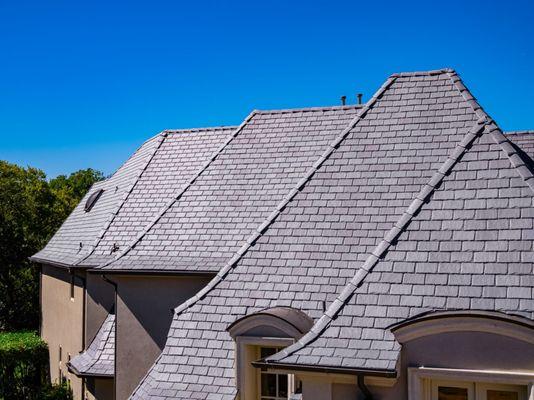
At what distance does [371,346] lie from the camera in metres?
8.20

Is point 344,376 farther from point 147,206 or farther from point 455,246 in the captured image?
point 147,206

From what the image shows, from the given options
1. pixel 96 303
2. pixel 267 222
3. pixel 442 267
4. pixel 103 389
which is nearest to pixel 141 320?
pixel 103 389

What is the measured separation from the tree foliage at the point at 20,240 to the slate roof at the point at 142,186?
23342 mm

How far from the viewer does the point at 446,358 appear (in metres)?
7.80

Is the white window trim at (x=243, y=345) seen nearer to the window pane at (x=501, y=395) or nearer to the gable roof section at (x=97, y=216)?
the window pane at (x=501, y=395)

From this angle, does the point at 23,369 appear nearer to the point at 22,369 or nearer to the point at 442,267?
the point at 22,369

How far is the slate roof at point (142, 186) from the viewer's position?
1747cm

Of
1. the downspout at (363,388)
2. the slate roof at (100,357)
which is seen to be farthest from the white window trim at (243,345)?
the slate roof at (100,357)

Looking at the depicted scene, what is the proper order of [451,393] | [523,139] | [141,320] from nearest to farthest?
[451,393] < [141,320] < [523,139]

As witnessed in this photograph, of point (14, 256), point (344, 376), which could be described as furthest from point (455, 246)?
point (14, 256)

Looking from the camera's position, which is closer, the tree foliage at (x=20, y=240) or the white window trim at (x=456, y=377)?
the white window trim at (x=456, y=377)

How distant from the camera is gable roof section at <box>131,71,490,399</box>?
34.5 feet

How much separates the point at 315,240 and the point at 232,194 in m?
4.43

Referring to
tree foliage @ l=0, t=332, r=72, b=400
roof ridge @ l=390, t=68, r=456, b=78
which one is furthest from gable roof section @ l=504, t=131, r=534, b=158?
tree foliage @ l=0, t=332, r=72, b=400
